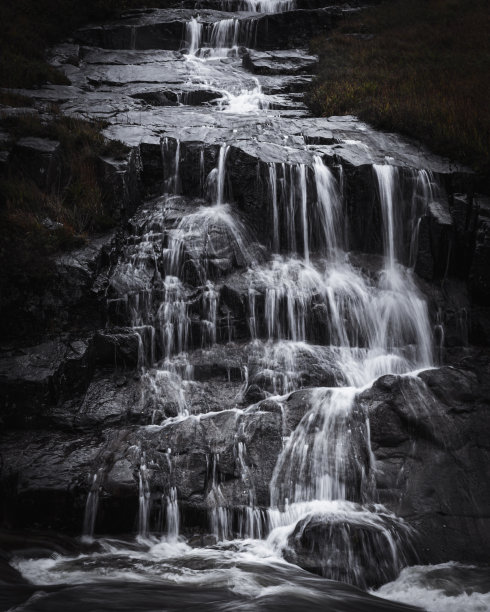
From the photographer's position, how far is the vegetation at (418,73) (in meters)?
11.2

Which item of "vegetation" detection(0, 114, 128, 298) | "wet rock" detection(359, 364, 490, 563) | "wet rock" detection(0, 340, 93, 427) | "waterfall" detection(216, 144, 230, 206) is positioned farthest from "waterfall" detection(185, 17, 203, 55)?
"wet rock" detection(359, 364, 490, 563)

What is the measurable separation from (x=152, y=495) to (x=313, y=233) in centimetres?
631

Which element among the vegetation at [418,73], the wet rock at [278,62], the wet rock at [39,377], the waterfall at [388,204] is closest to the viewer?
the wet rock at [39,377]

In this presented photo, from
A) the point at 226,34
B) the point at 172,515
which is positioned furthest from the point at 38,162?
the point at 226,34

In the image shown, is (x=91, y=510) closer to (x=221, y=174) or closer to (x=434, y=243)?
(x=221, y=174)

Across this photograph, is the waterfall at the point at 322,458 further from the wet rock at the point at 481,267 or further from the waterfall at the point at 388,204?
the waterfall at the point at 388,204

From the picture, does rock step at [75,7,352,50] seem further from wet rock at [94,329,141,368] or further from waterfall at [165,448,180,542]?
waterfall at [165,448,180,542]

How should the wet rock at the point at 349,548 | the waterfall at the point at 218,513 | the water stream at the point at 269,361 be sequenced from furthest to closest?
the waterfall at the point at 218,513 < the wet rock at the point at 349,548 < the water stream at the point at 269,361

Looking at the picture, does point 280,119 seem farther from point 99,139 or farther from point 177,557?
point 177,557

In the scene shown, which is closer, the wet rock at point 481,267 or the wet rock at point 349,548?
the wet rock at point 349,548

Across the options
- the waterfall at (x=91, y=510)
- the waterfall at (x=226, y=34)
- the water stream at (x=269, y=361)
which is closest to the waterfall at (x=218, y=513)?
the water stream at (x=269, y=361)

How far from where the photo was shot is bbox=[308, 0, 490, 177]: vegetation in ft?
36.9

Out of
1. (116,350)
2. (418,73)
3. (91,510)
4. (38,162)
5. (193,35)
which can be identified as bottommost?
(91,510)

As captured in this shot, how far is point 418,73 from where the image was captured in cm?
1495
